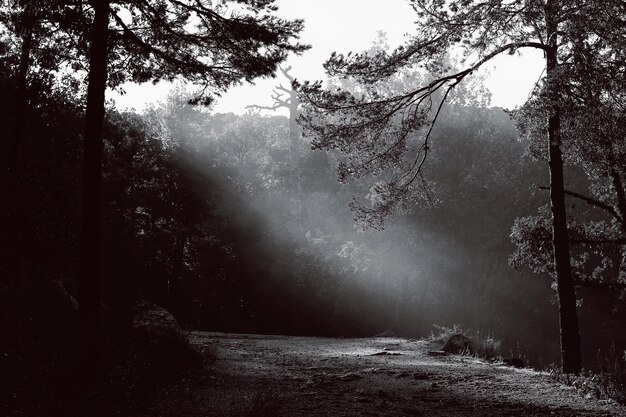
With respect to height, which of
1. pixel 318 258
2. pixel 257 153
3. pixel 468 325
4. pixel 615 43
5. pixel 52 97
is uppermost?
pixel 257 153

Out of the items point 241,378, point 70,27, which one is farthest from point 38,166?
point 241,378

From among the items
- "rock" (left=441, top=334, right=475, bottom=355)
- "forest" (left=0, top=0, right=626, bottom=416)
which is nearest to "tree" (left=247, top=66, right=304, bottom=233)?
"forest" (left=0, top=0, right=626, bottom=416)

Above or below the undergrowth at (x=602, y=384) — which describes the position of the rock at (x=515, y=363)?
below

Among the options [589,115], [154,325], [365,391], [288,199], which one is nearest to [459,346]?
[365,391]

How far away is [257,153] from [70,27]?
33555 millimetres

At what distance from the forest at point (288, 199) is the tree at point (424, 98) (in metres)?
0.05

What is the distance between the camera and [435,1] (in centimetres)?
962

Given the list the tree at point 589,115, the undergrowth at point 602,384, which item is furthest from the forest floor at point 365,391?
the tree at point 589,115

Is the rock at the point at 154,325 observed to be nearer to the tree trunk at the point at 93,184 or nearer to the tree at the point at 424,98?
the tree trunk at the point at 93,184

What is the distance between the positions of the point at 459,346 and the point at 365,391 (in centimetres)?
679

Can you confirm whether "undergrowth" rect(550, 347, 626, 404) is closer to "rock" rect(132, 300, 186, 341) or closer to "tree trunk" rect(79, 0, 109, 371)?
"rock" rect(132, 300, 186, 341)

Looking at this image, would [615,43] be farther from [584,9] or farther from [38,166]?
[38,166]

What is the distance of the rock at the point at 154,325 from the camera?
10.5 meters

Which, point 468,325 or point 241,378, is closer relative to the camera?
point 241,378
